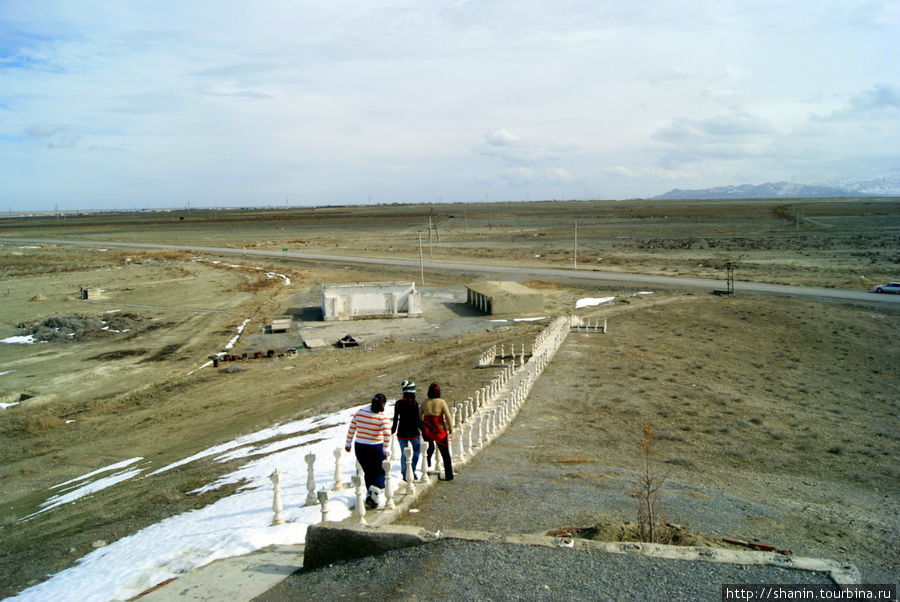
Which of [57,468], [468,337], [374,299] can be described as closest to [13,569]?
[57,468]

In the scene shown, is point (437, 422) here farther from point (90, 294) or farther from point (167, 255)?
point (167, 255)

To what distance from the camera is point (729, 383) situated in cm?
2084

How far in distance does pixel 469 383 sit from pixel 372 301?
20115mm

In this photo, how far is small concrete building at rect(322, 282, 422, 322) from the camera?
3966cm

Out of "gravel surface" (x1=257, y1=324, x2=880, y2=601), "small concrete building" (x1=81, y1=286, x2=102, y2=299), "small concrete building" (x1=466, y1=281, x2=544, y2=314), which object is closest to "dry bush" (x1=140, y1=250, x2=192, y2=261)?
"small concrete building" (x1=81, y1=286, x2=102, y2=299)

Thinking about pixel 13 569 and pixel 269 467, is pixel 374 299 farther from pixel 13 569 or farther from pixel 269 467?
pixel 13 569

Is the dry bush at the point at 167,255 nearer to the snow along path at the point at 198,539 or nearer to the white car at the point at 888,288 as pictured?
the white car at the point at 888,288

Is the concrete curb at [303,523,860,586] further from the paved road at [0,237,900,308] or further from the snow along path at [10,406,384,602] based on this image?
the paved road at [0,237,900,308]

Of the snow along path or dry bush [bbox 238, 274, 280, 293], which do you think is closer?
the snow along path

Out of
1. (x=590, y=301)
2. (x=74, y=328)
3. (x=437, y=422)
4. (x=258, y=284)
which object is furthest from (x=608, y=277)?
(x=437, y=422)

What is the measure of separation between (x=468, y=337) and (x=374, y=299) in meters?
9.46

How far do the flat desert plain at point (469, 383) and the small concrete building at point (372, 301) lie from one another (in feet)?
5.20

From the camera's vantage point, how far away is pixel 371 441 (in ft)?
30.0

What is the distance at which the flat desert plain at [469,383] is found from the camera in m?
11.7
